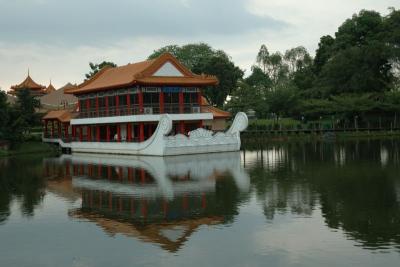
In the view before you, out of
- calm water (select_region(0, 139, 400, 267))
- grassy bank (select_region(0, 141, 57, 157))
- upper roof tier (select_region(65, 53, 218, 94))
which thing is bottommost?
calm water (select_region(0, 139, 400, 267))

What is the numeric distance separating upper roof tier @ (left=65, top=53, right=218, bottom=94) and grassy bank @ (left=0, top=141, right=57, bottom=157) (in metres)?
6.94

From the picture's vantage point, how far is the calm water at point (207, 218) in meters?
11.3

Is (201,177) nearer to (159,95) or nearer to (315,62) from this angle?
(159,95)

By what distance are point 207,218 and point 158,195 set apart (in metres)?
4.85

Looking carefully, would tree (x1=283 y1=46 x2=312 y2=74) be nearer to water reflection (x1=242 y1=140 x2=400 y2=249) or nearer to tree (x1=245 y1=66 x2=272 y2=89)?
tree (x1=245 y1=66 x2=272 y2=89)

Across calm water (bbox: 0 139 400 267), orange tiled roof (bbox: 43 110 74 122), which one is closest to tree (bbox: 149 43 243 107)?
orange tiled roof (bbox: 43 110 74 122)

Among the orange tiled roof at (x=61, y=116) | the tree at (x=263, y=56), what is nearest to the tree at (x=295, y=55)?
the tree at (x=263, y=56)

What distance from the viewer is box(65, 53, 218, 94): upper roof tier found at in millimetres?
42219

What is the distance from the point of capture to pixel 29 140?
172 feet

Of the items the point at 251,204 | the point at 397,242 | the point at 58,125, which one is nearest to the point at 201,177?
the point at 251,204

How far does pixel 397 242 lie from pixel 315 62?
229 feet

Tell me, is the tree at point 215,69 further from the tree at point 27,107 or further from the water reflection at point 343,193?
the water reflection at point 343,193

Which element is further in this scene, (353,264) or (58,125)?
(58,125)

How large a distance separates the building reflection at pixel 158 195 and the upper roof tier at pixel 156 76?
11130 mm
